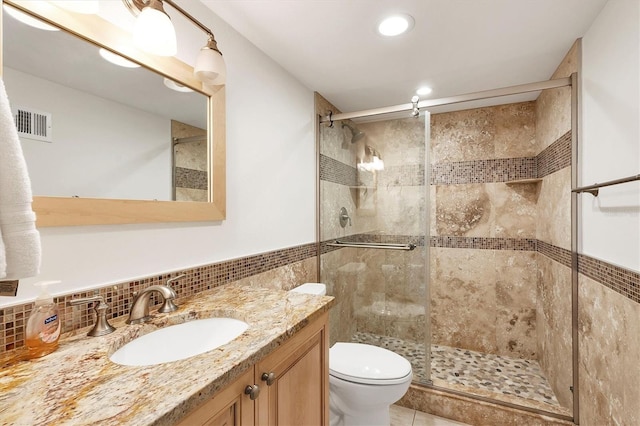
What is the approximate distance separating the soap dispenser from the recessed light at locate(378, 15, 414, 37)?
5.64 feet

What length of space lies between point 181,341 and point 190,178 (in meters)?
0.65

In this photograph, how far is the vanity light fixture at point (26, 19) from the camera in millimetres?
785

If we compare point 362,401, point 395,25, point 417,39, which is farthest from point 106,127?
point 362,401

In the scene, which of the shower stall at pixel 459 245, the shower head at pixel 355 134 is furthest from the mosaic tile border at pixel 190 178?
the shower head at pixel 355 134

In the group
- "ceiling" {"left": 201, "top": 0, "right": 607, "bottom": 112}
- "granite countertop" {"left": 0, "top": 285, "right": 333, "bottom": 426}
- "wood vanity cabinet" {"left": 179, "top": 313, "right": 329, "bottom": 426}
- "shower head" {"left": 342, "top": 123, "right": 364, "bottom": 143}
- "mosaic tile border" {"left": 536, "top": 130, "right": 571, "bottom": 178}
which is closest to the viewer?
"granite countertop" {"left": 0, "top": 285, "right": 333, "bottom": 426}

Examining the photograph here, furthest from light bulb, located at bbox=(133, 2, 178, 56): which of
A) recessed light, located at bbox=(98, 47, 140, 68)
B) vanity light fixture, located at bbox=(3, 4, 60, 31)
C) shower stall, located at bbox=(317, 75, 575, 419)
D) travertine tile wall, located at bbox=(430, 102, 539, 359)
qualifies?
travertine tile wall, located at bbox=(430, 102, 539, 359)

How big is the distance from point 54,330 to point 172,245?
461mm

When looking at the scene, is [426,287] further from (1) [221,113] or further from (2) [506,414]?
(1) [221,113]

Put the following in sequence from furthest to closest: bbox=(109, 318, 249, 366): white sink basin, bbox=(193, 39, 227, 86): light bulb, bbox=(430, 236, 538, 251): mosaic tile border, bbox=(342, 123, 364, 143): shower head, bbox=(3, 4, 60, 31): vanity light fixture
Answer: bbox=(430, 236, 538, 251): mosaic tile border
bbox=(342, 123, 364, 143): shower head
bbox=(193, 39, 227, 86): light bulb
bbox=(109, 318, 249, 366): white sink basin
bbox=(3, 4, 60, 31): vanity light fixture

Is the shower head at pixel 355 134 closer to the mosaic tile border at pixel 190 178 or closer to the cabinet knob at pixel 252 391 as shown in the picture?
the mosaic tile border at pixel 190 178

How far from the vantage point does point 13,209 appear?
20.6 inches

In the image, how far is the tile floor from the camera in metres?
1.86

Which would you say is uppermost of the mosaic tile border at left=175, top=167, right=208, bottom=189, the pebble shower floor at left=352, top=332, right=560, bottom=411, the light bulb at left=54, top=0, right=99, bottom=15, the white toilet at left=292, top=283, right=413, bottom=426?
the light bulb at left=54, top=0, right=99, bottom=15

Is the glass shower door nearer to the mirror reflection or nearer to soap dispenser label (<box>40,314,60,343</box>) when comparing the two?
the mirror reflection
